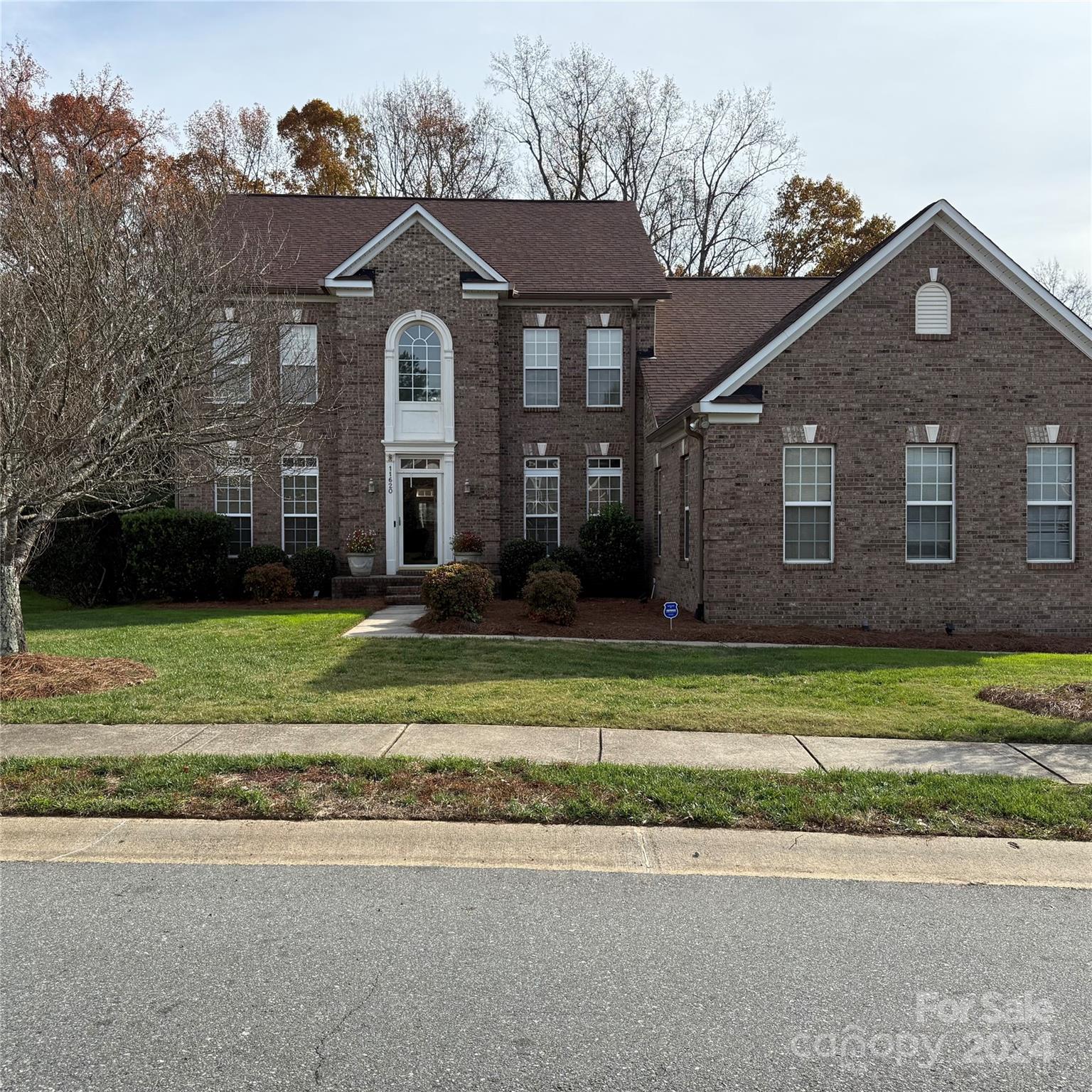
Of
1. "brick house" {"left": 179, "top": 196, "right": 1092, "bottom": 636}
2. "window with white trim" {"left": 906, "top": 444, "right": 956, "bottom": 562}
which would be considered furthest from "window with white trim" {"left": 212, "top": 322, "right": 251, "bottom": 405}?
"window with white trim" {"left": 906, "top": 444, "right": 956, "bottom": 562}

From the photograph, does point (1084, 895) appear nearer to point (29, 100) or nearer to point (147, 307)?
point (147, 307)

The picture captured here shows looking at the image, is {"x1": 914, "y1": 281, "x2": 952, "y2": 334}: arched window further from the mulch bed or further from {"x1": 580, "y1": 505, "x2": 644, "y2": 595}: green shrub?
{"x1": 580, "y1": 505, "x2": 644, "y2": 595}: green shrub

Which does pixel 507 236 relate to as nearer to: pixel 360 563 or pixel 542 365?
pixel 542 365

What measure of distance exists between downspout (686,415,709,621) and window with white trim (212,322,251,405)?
7375 mm

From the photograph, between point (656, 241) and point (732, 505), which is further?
point (656, 241)

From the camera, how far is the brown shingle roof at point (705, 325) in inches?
830

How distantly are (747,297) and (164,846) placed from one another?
21585mm

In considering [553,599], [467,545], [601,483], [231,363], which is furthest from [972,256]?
[231,363]

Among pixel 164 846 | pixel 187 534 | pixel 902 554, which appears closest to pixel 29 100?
pixel 187 534

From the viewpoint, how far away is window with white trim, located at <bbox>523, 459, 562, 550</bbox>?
22172 millimetres

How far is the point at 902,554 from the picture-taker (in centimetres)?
1586

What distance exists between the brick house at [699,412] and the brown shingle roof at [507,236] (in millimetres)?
84

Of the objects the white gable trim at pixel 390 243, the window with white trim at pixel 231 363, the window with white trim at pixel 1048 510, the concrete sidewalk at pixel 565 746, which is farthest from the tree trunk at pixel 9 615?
the window with white trim at pixel 1048 510

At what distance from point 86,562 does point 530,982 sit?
1849cm
